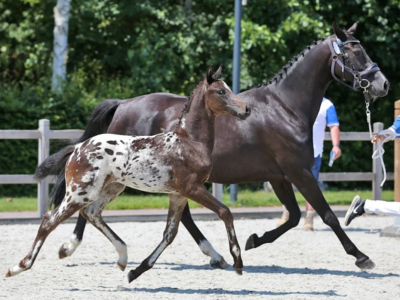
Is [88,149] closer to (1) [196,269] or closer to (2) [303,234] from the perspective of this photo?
(1) [196,269]

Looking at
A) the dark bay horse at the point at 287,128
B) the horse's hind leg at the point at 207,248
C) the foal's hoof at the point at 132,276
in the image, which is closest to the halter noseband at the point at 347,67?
the dark bay horse at the point at 287,128

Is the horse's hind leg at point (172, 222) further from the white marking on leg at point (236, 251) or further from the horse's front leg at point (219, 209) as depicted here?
the white marking on leg at point (236, 251)

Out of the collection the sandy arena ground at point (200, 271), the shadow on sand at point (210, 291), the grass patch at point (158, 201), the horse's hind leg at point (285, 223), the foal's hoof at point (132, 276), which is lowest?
the grass patch at point (158, 201)

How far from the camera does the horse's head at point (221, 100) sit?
661 centimetres

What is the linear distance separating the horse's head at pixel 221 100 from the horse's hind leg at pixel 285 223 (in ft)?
5.97

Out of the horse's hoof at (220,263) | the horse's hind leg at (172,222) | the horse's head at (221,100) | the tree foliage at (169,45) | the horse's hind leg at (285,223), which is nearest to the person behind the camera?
the horse's head at (221,100)

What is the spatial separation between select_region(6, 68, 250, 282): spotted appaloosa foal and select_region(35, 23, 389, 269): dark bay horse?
135cm

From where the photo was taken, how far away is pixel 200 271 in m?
7.62

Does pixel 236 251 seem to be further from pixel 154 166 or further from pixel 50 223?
pixel 50 223

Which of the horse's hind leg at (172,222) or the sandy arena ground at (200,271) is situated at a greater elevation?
the horse's hind leg at (172,222)

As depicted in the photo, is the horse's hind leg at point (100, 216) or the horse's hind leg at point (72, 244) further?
the horse's hind leg at point (72, 244)

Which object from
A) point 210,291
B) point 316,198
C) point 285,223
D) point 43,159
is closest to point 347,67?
point 316,198

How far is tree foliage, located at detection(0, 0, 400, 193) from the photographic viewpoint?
16.8 metres

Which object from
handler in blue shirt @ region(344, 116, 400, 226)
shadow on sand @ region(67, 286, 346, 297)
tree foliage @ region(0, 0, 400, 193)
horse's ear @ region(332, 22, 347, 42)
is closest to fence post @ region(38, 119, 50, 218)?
tree foliage @ region(0, 0, 400, 193)
